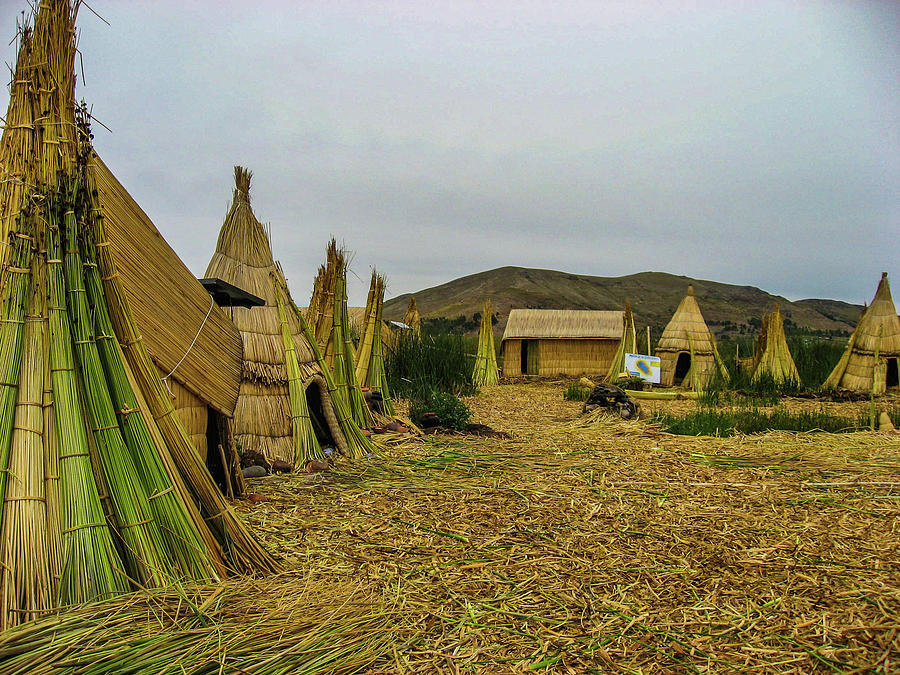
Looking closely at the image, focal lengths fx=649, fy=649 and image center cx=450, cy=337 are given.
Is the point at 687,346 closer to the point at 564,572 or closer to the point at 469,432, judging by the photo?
the point at 469,432

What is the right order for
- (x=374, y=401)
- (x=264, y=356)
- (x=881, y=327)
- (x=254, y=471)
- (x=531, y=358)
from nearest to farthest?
(x=254, y=471), (x=264, y=356), (x=374, y=401), (x=881, y=327), (x=531, y=358)

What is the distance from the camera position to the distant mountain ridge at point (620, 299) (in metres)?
45.2

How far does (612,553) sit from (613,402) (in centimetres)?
582

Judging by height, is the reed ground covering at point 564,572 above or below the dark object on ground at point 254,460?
below

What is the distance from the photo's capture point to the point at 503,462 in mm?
5578

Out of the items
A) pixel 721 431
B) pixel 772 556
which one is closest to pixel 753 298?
pixel 721 431

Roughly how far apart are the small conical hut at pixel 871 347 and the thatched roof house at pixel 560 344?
5.08m

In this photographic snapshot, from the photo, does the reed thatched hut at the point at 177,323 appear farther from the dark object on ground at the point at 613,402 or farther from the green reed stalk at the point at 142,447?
the dark object on ground at the point at 613,402

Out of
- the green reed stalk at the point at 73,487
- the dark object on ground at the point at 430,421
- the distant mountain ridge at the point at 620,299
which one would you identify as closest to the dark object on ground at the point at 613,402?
the dark object on ground at the point at 430,421

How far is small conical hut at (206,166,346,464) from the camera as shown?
5.57 metres

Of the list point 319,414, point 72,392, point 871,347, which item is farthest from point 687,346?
point 72,392

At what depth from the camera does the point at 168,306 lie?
3828 mm

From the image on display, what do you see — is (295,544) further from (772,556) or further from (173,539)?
(772,556)

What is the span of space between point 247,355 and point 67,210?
3.30 metres
